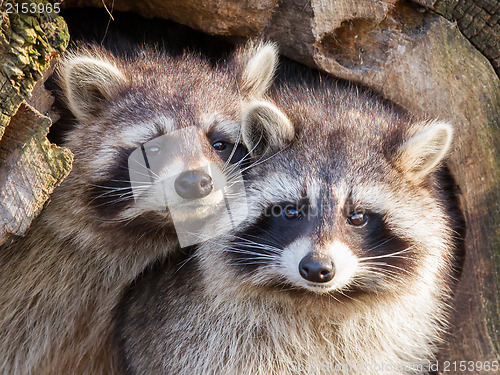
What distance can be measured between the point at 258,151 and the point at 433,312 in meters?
1.45

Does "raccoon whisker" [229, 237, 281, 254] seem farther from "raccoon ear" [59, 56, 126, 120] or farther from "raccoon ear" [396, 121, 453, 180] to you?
"raccoon ear" [59, 56, 126, 120]

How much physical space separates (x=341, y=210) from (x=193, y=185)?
2.48 ft

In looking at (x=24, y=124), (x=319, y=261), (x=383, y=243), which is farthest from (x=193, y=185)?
(x=383, y=243)

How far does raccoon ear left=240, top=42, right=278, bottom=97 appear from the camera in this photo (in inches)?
152

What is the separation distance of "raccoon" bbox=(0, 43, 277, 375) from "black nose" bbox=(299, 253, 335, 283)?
633 mm

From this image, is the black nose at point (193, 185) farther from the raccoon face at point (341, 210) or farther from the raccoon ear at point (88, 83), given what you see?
the raccoon ear at point (88, 83)

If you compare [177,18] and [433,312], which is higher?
[177,18]

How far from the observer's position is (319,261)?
9.59ft

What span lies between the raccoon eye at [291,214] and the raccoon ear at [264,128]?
374mm

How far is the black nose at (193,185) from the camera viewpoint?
10.4 feet

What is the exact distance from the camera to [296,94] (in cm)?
390

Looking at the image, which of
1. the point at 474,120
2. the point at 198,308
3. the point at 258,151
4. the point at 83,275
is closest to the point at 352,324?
the point at 198,308

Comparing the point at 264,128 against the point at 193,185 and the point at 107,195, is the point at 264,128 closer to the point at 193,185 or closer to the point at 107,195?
the point at 193,185

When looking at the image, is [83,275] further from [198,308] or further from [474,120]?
[474,120]
